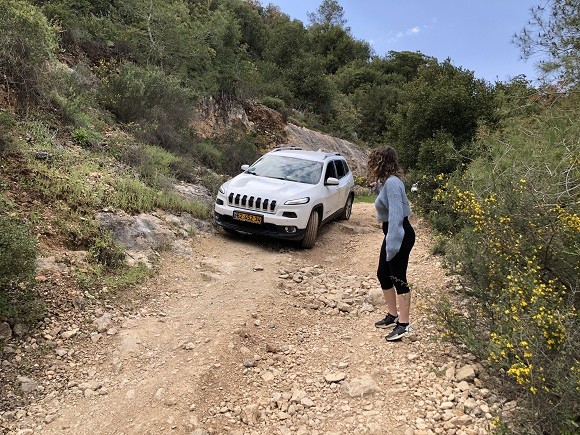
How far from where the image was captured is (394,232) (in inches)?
172

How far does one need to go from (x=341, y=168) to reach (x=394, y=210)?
5830 mm

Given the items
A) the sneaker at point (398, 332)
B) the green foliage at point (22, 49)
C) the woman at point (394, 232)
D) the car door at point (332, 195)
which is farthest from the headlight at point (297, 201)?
the green foliage at point (22, 49)

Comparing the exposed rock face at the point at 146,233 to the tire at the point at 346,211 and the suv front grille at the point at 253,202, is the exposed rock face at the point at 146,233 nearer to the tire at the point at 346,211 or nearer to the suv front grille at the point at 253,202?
the suv front grille at the point at 253,202

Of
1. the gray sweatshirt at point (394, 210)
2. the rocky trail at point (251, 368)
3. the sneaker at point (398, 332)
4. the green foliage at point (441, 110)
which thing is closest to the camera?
the rocky trail at point (251, 368)

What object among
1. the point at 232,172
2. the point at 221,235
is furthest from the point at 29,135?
the point at 232,172

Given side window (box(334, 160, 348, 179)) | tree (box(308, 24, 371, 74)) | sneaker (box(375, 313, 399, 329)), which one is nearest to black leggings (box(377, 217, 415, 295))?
sneaker (box(375, 313, 399, 329))

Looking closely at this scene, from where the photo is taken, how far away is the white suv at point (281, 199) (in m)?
7.50

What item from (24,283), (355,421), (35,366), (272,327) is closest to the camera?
(355,421)

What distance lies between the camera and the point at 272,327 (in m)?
4.98

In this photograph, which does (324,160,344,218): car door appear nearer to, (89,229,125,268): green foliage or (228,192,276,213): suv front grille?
(228,192,276,213): suv front grille

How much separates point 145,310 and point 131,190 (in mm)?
2731

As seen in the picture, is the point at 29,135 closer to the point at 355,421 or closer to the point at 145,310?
the point at 145,310

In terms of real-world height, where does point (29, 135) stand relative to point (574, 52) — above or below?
below

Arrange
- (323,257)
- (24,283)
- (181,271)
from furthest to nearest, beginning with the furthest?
(323,257) < (181,271) < (24,283)
